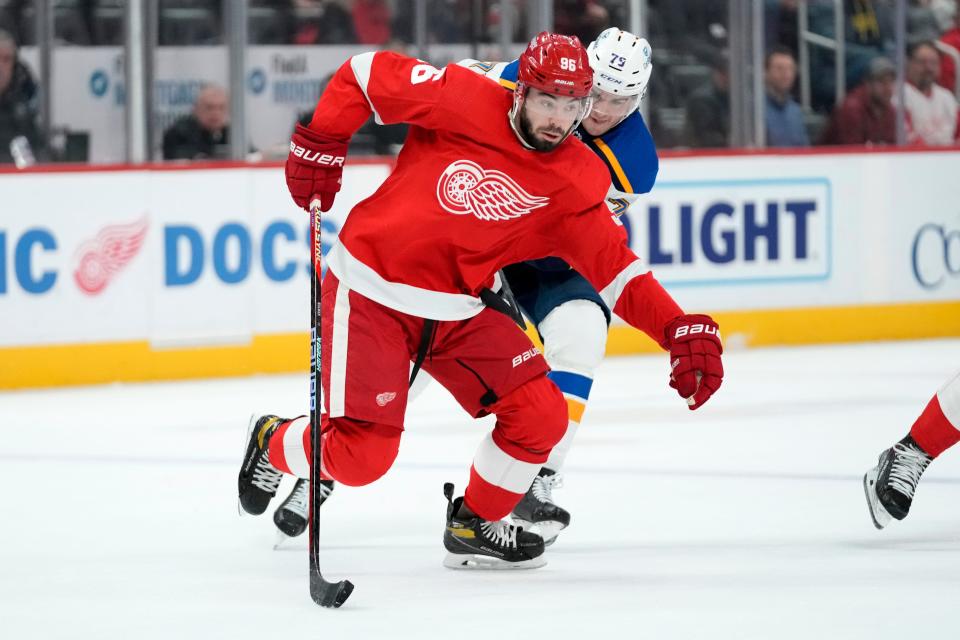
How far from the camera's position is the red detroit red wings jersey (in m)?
3.42

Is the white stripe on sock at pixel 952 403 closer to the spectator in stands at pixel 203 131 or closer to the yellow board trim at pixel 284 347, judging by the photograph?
the yellow board trim at pixel 284 347

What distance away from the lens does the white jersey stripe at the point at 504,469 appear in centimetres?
357

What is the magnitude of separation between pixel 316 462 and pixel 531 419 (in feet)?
1.49

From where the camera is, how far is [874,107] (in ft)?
29.4

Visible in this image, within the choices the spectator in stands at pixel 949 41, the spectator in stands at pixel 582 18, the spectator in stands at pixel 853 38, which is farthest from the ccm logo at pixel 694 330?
the spectator in stands at pixel 949 41

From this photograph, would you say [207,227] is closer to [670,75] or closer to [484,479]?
[670,75]

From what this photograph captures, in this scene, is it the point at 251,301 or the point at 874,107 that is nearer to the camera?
the point at 251,301

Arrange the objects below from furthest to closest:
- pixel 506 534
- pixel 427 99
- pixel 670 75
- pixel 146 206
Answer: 1. pixel 670 75
2. pixel 146 206
3. pixel 506 534
4. pixel 427 99

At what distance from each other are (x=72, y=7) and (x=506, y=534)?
4.61 meters

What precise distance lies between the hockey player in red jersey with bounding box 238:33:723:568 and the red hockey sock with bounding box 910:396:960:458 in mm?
906

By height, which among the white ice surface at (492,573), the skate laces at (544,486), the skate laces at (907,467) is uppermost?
the skate laces at (907,467)

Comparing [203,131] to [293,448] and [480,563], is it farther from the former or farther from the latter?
[480,563]

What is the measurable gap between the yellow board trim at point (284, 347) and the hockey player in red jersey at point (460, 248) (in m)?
3.39

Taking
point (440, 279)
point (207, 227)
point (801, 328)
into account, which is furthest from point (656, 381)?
point (440, 279)
